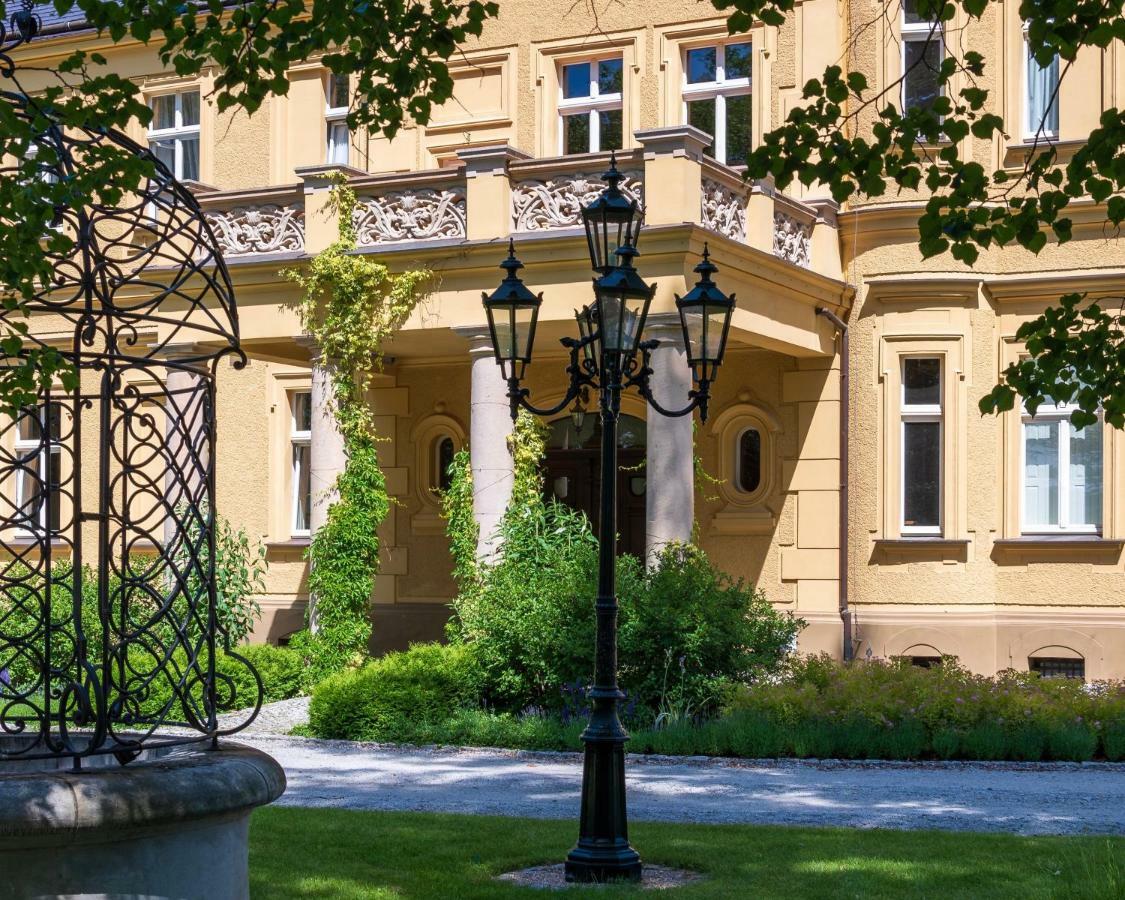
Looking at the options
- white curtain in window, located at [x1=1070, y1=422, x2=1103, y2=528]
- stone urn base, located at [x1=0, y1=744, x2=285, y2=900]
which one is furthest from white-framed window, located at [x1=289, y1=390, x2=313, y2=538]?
stone urn base, located at [x1=0, y1=744, x2=285, y2=900]

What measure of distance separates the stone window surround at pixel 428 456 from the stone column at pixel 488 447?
422cm

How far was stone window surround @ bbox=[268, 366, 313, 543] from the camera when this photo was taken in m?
22.4

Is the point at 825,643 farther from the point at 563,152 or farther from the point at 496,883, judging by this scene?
the point at 496,883

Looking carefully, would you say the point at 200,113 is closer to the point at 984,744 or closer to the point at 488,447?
the point at 488,447

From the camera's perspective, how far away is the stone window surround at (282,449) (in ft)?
73.4

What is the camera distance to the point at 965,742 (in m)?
13.1

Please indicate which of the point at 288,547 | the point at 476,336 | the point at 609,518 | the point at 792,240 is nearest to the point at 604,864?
the point at 609,518

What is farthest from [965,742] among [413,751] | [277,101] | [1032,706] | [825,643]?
[277,101]

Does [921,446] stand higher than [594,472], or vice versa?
[921,446]

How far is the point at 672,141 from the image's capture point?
52.5 ft

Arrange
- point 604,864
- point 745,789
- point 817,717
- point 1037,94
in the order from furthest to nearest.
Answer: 1. point 1037,94
2. point 817,717
3. point 745,789
4. point 604,864

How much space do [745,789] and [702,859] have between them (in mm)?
2910

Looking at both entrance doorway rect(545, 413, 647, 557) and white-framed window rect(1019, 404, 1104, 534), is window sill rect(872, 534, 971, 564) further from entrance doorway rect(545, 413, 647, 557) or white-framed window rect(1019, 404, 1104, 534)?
entrance doorway rect(545, 413, 647, 557)

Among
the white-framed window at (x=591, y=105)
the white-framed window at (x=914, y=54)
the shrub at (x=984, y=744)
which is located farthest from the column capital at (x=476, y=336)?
the shrub at (x=984, y=744)
